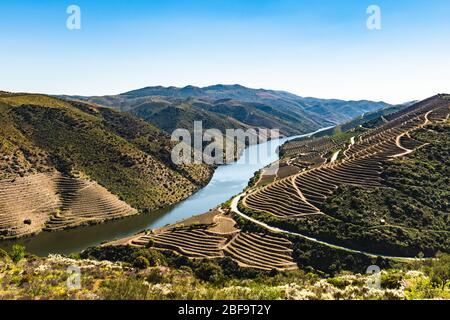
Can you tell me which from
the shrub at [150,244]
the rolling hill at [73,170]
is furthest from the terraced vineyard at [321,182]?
the rolling hill at [73,170]

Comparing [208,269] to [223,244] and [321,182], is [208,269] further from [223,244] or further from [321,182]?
[321,182]

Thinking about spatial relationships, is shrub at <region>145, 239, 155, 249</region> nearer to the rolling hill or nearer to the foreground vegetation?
the foreground vegetation

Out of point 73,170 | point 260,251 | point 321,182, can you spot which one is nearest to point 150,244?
point 260,251

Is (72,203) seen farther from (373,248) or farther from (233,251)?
(373,248)

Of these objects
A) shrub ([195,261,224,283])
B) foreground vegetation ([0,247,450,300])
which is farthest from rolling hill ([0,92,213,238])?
foreground vegetation ([0,247,450,300])

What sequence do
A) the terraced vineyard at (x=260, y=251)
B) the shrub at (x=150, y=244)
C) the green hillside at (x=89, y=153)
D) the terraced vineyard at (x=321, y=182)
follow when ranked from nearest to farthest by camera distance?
the terraced vineyard at (x=260, y=251), the shrub at (x=150, y=244), the terraced vineyard at (x=321, y=182), the green hillside at (x=89, y=153)

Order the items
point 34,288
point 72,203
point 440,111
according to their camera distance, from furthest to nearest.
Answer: point 440,111 < point 72,203 < point 34,288

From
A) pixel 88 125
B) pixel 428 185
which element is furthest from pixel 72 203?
pixel 428 185

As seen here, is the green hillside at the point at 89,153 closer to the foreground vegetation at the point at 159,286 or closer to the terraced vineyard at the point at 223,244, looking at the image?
the terraced vineyard at the point at 223,244
